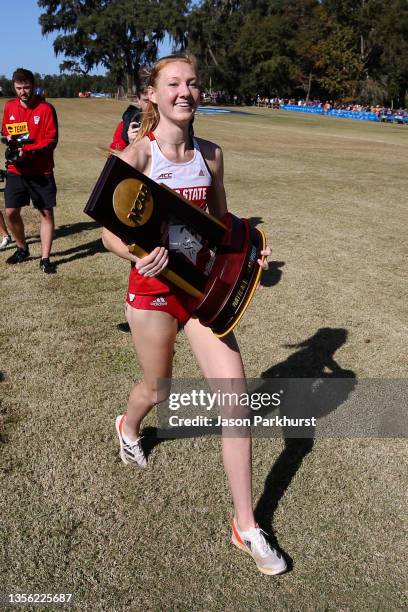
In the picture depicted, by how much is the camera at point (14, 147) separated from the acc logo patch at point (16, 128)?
0.27 feet

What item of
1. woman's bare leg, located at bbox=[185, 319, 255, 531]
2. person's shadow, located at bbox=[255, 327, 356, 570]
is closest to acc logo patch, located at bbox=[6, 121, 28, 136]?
person's shadow, located at bbox=[255, 327, 356, 570]

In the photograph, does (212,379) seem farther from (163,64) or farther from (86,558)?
(163,64)

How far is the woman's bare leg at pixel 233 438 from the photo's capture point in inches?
98.9

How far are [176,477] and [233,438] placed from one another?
0.77 metres

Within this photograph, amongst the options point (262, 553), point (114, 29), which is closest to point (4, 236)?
point (262, 553)

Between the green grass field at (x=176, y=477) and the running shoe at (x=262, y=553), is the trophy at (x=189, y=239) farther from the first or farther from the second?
the running shoe at (x=262, y=553)

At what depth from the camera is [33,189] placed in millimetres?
6426

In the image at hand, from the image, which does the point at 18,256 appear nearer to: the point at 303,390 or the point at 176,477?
the point at 303,390

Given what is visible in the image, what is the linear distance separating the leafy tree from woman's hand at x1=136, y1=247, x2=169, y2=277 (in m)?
67.4

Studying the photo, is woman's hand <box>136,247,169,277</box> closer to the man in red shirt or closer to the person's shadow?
the person's shadow

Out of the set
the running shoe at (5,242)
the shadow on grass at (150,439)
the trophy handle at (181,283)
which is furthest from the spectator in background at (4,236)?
the trophy handle at (181,283)

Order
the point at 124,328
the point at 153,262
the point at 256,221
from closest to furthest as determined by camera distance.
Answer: the point at 153,262 → the point at 124,328 → the point at 256,221

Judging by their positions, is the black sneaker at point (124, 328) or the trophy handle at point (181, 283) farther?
the black sneaker at point (124, 328)

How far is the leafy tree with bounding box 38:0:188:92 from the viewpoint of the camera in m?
64.4
